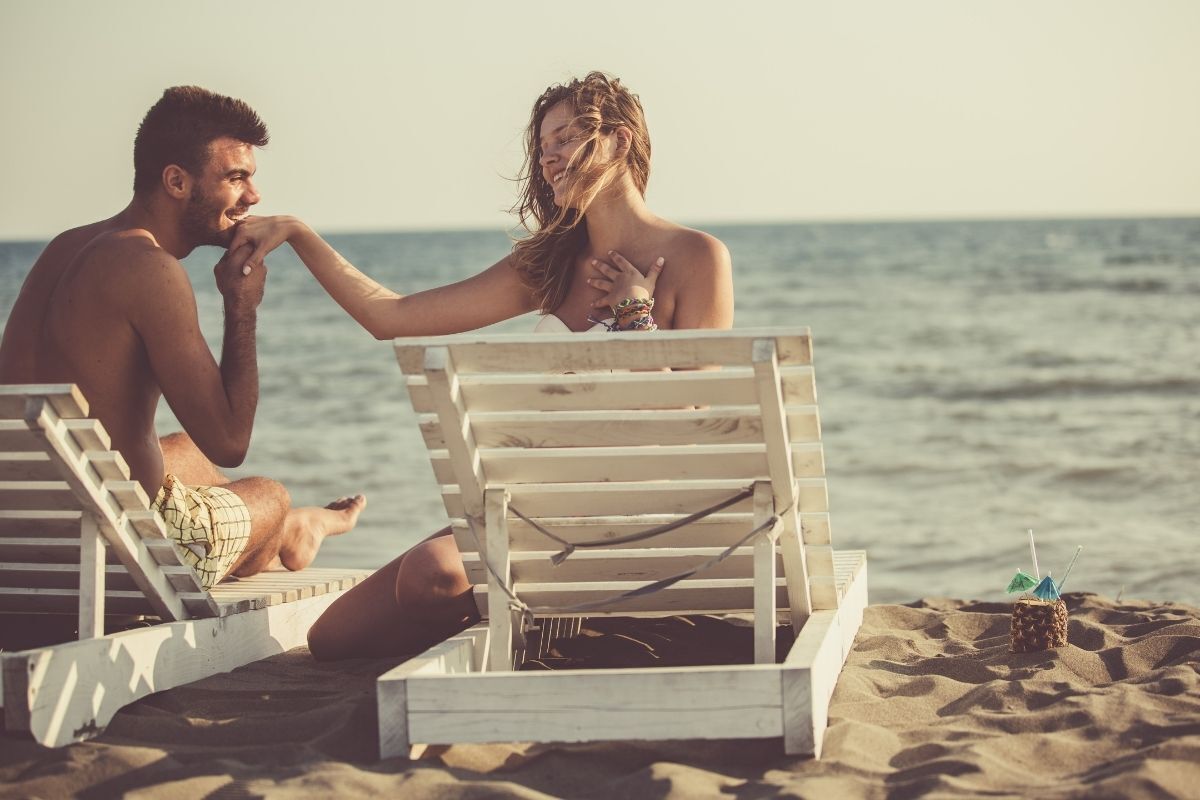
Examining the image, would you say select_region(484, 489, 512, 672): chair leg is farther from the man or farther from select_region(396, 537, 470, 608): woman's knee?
the man

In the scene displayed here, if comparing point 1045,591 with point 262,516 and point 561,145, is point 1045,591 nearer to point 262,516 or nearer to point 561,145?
point 561,145

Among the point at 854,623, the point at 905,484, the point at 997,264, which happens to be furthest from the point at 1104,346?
the point at 997,264

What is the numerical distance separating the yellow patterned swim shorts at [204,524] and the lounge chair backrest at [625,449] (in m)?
1.07

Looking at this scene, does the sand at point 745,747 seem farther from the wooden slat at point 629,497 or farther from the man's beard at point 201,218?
the man's beard at point 201,218

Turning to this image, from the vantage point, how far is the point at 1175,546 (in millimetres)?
7637

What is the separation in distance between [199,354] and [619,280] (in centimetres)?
136

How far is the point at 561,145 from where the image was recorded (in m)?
4.66

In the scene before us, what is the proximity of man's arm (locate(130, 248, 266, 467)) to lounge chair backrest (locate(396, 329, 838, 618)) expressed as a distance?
1.00 metres

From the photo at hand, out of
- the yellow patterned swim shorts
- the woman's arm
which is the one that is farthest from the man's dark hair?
the yellow patterned swim shorts

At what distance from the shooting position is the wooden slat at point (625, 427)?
3.45 meters

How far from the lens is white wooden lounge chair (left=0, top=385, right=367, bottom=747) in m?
3.47

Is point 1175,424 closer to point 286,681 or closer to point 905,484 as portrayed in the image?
point 905,484

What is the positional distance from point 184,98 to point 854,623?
2.87 metres

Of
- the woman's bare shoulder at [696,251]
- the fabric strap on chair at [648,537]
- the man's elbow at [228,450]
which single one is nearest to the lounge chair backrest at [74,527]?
the man's elbow at [228,450]
